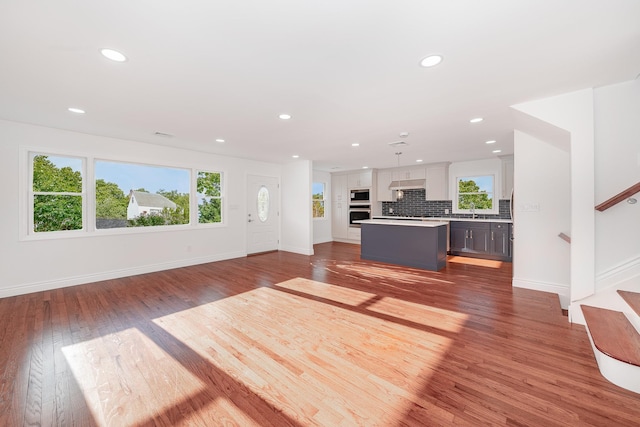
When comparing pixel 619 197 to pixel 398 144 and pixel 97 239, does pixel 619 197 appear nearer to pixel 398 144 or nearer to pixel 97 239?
pixel 398 144

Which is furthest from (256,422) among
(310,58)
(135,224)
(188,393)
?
(135,224)

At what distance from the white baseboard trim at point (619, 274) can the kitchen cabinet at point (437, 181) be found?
4479mm

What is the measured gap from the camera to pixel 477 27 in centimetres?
174

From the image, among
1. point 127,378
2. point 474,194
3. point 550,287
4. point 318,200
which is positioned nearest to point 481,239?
point 474,194

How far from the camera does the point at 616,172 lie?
263 centimetres

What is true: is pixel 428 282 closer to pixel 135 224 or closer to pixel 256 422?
pixel 256 422

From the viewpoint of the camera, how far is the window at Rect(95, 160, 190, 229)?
4543 millimetres

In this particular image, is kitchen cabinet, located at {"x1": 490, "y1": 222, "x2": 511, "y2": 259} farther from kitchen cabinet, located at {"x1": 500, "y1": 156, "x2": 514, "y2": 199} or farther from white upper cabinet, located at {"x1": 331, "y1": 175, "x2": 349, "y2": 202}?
white upper cabinet, located at {"x1": 331, "y1": 175, "x2": 349, "y2": 202}

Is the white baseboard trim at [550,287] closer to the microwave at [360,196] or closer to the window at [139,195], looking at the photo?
the microwave at [360,196]

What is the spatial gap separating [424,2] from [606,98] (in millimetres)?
2557

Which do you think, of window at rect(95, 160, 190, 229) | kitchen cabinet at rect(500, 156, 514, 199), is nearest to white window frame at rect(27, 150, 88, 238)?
window at rect(95, 160, 190, 229)

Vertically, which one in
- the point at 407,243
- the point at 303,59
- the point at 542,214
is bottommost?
the point at 407,243

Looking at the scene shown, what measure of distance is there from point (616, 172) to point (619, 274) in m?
1.02

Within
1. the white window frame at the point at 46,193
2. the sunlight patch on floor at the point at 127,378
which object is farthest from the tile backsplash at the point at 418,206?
the white window frame at the point at 46,193
